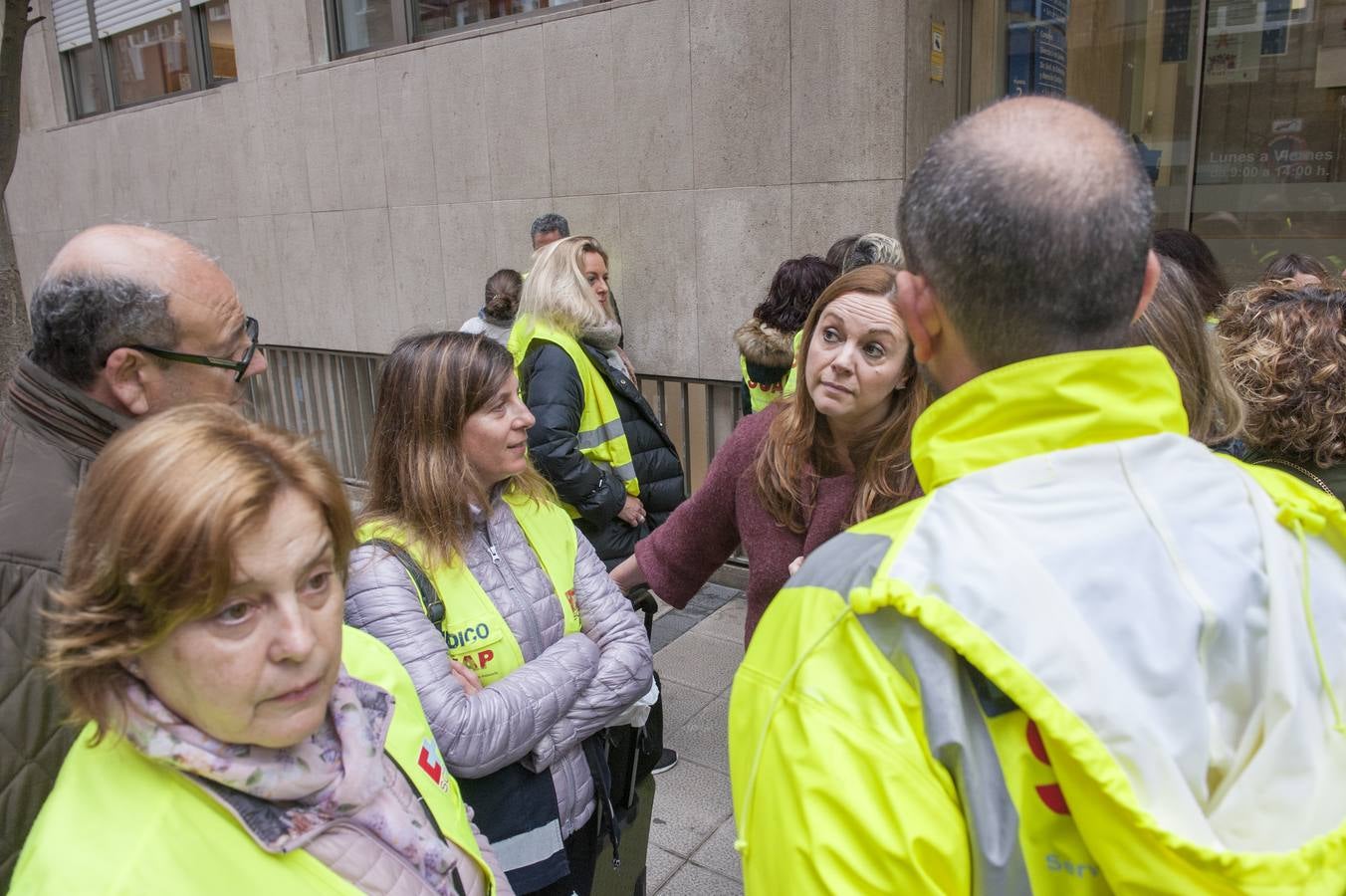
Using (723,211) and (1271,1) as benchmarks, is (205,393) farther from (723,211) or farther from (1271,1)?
(1271,1)

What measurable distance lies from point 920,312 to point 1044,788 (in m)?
0.56

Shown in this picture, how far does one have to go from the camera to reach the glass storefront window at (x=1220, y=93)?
486 cm

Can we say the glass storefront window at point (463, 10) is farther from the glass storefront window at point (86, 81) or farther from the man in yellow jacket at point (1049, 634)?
the man in yellow jacket at point (1049, 634)

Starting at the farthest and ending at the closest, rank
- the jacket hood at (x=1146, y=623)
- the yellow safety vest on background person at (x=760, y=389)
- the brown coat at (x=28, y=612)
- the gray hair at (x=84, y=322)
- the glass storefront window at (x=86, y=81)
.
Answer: the glass storefront window at (x=86, y=81) → the yellow safety vest on background person at (x=760, y=389) → the gray hair at (x=84, y=322) → the brown coat at (x=28, y=612) → the jacket hood at (x=1146, y=623)

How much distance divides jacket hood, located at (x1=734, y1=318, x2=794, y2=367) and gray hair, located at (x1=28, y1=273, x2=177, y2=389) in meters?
2.88

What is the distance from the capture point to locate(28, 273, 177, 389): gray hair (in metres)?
1.86

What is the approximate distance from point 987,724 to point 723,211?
16.3ft

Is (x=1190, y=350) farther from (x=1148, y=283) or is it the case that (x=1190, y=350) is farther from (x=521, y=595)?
(x=521, y=595)

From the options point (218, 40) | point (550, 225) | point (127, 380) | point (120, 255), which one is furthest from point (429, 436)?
point (218, 40)

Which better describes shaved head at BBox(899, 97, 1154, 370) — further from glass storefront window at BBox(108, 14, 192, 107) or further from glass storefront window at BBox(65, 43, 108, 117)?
glass storefront window at BBox(65, 43, 108, 117)

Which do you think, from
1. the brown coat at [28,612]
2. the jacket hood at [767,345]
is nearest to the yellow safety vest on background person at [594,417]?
the jacket hood at [767,345]

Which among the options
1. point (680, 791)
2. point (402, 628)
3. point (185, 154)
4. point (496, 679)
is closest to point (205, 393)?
point (402, 628)

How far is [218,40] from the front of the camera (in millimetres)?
8859

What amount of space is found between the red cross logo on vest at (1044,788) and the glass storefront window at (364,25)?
25.5 feet
